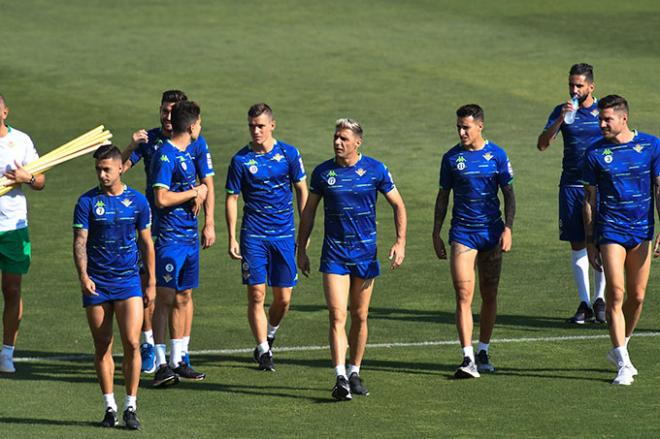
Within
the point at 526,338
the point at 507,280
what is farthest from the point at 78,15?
the point at 526,338

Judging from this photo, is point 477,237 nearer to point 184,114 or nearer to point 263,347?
point 263,347

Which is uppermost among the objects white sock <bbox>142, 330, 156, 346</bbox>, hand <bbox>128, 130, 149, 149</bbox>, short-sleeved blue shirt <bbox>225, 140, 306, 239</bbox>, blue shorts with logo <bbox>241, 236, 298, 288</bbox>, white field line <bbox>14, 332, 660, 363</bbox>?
hand <bbox>128, 130, 149, 149</bbox>

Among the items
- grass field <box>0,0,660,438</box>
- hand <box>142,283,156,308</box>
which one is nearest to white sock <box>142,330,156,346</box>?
grass field <box>0,0,660,438</box>

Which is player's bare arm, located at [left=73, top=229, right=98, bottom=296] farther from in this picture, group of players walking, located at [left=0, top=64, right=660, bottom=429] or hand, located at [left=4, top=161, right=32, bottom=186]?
hand, located at [left=4, top=161, right=32, bottom=186]

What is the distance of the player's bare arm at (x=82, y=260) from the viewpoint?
12047mm

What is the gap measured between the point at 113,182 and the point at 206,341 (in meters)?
3.97

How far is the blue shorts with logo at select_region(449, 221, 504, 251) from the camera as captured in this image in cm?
1389

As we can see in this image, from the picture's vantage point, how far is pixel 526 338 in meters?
15.3

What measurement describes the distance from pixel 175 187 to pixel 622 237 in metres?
4.19

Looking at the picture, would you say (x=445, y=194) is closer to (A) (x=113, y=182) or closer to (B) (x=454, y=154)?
(B) (x=454, y=154)

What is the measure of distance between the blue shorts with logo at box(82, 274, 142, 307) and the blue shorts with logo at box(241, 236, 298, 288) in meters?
2.25

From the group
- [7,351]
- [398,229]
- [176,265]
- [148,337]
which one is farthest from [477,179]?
[7,351]

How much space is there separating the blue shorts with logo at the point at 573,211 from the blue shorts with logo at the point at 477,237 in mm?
2565

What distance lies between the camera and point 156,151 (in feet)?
46.0
